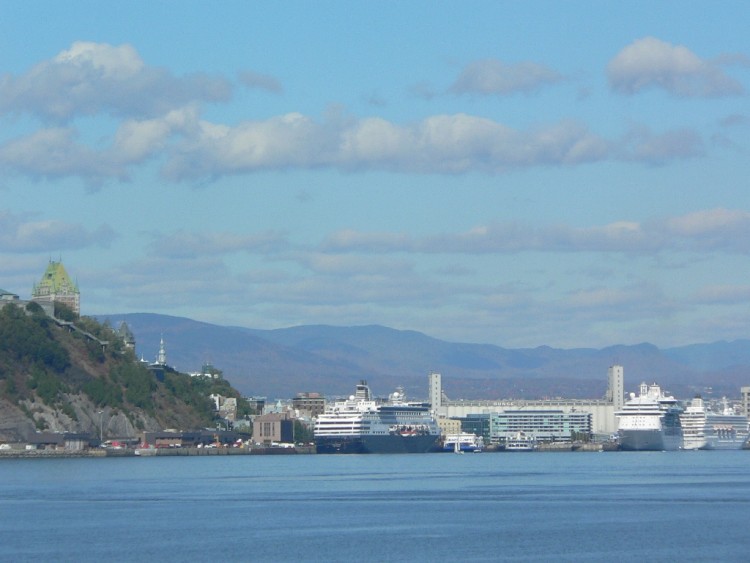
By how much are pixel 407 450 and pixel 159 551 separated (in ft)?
366

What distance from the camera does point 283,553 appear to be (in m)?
51.2

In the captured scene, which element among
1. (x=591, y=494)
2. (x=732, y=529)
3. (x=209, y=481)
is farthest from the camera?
(x=209, y=481)

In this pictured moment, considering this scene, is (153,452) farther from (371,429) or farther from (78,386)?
(371,429)

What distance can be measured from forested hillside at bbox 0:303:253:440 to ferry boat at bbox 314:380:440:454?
15680 mm

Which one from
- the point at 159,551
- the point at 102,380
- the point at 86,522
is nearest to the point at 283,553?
the point at 159,551

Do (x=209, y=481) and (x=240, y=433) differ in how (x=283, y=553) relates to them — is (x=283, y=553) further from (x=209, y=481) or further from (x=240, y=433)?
(x=240, y=433)

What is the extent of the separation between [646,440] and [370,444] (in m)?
33.7

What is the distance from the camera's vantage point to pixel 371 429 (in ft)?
520

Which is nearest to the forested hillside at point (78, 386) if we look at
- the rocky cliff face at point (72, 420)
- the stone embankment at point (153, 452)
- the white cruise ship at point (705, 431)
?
the rocky cliff face at point (72, 420)

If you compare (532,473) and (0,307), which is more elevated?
(0,307)

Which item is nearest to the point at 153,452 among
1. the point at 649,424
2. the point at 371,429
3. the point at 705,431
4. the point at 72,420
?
the point at 72,420

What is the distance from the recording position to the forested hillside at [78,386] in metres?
147

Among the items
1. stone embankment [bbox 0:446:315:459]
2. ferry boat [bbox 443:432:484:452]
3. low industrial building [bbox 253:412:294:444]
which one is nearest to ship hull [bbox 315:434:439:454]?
stone embankment [bbox 0:446:315:459]

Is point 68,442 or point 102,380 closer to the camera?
point 68,442
